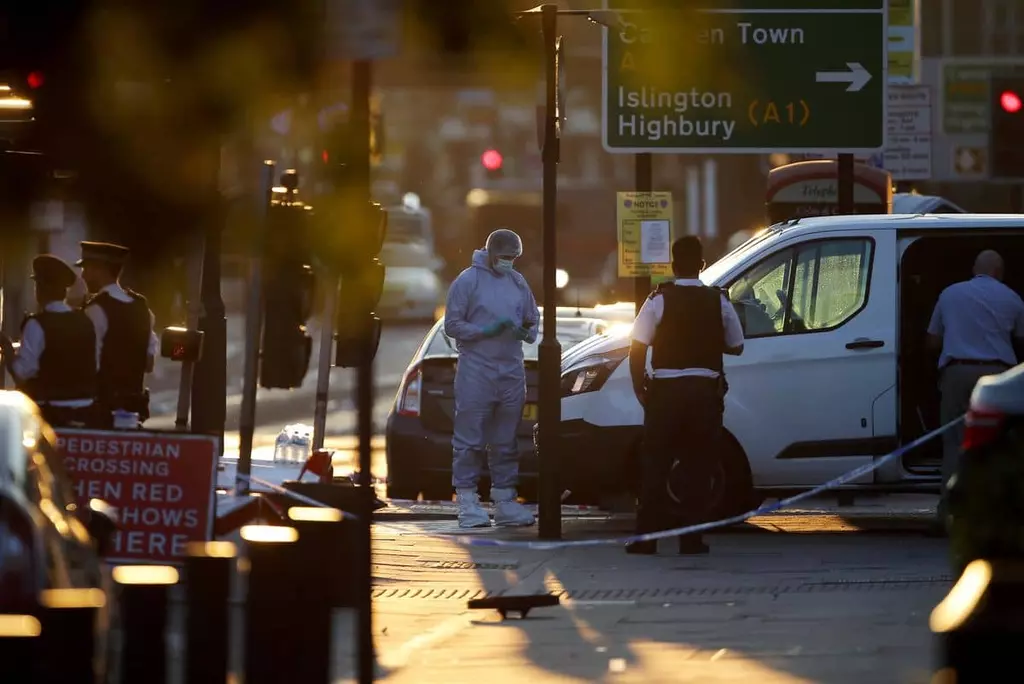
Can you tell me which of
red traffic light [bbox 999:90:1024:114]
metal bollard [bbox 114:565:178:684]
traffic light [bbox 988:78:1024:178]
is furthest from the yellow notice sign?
metal bollard [bbox 114:565:178:684]

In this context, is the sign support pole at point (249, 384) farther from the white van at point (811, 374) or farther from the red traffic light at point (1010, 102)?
the red traffic light at point (1010, 102)

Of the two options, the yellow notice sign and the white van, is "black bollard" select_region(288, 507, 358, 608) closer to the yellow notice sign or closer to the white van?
the white van

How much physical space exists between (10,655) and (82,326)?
7.30m

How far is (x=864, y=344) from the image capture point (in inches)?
549

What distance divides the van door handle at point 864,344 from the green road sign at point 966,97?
15.4 metres

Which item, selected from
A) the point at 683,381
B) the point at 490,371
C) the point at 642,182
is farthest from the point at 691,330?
the point at 642,182

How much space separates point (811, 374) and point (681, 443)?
1.48m

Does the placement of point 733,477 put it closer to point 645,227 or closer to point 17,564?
point 645,227

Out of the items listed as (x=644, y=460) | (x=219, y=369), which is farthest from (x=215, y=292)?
(x=644, y=460)

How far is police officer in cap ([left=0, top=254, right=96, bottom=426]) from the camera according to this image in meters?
11.8

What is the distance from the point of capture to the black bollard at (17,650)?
4.68 m

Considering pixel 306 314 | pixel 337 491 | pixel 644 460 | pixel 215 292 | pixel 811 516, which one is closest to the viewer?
pixel 337 491

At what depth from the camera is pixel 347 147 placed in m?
4.86

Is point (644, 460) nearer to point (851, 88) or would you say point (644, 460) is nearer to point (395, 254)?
point (851, 88)
